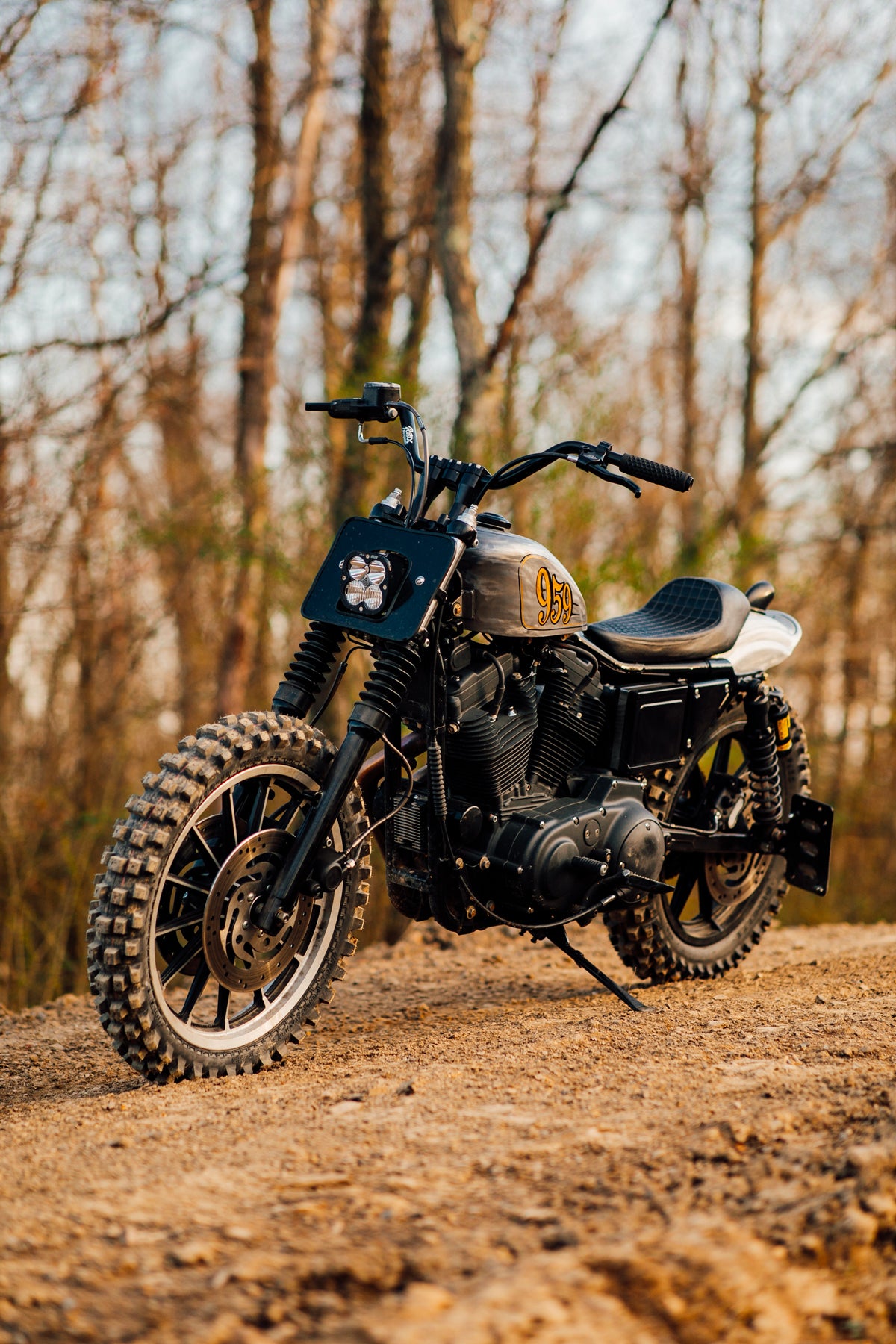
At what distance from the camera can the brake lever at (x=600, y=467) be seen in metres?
3.93

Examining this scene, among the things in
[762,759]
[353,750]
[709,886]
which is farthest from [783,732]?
[353,750]

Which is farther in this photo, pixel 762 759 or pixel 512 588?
pixel 762 759

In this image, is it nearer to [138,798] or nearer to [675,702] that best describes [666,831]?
[675,702]

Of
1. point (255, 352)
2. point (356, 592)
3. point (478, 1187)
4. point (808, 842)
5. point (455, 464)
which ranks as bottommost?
point (478, 1187)

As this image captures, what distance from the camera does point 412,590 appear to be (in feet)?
12.1

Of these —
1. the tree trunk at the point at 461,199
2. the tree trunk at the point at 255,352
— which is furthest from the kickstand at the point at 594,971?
the tree trunk at the point at 255,352

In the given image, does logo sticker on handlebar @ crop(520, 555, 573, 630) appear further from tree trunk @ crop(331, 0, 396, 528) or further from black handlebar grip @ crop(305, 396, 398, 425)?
tree trunk @ crop(331, 0, 396, 528)

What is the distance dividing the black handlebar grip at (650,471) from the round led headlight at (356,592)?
0.92 metres

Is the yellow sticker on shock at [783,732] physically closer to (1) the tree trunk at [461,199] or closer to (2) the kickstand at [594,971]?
(2) the kickstand at [594,971]

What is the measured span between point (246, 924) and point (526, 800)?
1.09 meters

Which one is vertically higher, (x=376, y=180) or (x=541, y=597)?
(x=376, y=180)

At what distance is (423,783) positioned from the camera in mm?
4047

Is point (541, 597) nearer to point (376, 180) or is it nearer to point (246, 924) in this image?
point (246, 924)

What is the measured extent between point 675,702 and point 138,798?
2.12m
